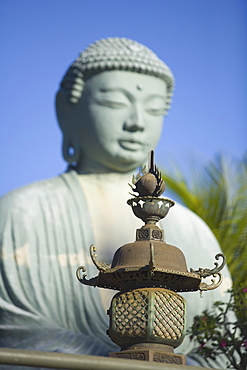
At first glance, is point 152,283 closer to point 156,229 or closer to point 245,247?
point 156,229

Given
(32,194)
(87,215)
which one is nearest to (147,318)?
(87,215)

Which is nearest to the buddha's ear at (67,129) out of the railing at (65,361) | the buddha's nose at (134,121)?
the buddha's nose at (134,121)

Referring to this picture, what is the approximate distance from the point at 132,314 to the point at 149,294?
11 cm

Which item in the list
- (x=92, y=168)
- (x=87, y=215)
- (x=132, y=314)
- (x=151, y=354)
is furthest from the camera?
(x=92, y=168)

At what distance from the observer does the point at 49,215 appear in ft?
26.8

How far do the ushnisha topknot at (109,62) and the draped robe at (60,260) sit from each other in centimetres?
92

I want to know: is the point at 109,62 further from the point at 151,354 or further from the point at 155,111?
the point at 151,354

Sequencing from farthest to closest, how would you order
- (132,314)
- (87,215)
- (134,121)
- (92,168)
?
(92,168), (134,121), (87,215), (132,314)

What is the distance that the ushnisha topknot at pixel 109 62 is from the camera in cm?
858

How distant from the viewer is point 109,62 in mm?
8555

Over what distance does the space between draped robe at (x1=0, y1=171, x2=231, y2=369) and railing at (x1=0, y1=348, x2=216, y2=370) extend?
4456mm

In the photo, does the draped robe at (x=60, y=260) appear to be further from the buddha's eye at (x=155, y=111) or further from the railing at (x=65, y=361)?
the railing at (x=65, y=361)

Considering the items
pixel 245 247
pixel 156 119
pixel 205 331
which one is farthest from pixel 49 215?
pixel 245 247

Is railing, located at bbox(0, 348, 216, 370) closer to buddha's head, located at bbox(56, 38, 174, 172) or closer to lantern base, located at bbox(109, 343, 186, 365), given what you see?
lantern base, located at bbox(109, 343, 186, 365)
